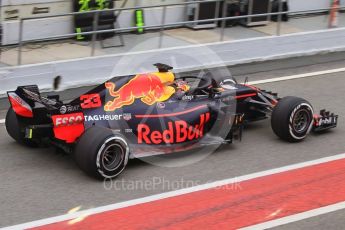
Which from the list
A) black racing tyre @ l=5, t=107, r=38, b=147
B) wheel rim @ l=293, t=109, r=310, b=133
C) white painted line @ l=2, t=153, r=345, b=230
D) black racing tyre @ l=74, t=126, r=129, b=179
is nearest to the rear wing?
black racing tyre @ l=5, t=107, r=38, b=147

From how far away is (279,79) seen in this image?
12.6 m

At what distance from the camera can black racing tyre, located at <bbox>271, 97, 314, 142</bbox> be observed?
8398mm

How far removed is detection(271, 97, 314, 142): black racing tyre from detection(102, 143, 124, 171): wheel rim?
250 cm

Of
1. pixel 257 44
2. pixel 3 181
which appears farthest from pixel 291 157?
pixel 257 44

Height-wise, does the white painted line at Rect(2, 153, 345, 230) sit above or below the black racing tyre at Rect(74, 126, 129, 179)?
below

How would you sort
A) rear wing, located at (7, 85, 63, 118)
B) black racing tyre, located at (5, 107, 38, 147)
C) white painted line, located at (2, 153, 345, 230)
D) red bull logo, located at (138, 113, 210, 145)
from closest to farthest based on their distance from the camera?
white painted line, located at (2, 153, 345, 230) < rear wing, located at (7, 85, 63, 118) < red bull logo, located at (138, 113, 210, 145) < black racing tyre, located at (5, 107, 38, 147)

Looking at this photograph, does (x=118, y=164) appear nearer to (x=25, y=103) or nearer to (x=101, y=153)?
(x=101, y=153)

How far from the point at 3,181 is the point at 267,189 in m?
3.23

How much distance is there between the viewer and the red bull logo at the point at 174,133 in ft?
25.1

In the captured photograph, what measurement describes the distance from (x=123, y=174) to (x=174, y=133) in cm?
88

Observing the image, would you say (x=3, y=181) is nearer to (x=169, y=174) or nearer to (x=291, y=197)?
(x=169, y=174)

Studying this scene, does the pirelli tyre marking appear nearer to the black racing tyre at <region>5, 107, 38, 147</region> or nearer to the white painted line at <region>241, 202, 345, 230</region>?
the black racing tyre at <region>5, 107, 38, 147</region>

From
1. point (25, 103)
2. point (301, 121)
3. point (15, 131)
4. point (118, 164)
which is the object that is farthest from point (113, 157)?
point (301, 121)

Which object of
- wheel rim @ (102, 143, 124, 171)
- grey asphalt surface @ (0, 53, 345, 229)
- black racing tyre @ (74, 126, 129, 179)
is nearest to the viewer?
grey asphalt surface @ (0, 53, 345, 229)
